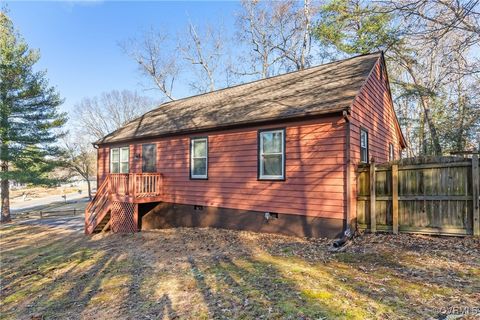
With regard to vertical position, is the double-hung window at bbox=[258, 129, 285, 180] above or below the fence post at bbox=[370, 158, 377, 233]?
above

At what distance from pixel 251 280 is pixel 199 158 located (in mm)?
6169

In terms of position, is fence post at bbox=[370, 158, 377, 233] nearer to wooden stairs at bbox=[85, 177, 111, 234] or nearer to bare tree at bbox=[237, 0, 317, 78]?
wooden stairs at bbox=[85, 177, 111, 234]

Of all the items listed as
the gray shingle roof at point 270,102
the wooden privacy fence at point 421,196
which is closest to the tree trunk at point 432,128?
the gray shingle roof at point 270,102

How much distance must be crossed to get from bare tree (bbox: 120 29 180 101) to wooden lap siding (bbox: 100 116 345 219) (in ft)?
58.8

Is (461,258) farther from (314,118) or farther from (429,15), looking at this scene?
(429,15)

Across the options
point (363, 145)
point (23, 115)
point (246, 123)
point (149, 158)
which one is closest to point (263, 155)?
point (246, 123)

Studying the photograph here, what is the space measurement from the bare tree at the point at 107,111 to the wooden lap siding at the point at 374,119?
31.9 metres

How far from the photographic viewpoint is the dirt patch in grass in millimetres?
3662

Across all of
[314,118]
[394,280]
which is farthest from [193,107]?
[394,280]

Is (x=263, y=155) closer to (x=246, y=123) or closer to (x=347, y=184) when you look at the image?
(x=246, y=123)

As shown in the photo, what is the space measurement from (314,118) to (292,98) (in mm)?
1672

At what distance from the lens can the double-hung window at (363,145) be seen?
8.23 m

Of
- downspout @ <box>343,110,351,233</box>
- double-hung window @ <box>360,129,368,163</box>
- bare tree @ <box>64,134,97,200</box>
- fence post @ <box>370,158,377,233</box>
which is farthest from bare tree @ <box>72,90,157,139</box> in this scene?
fence post @ <box>370,158,377,233</box>

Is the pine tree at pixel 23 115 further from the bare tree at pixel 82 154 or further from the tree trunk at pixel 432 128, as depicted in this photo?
the tree trunk at pixel 432 128
